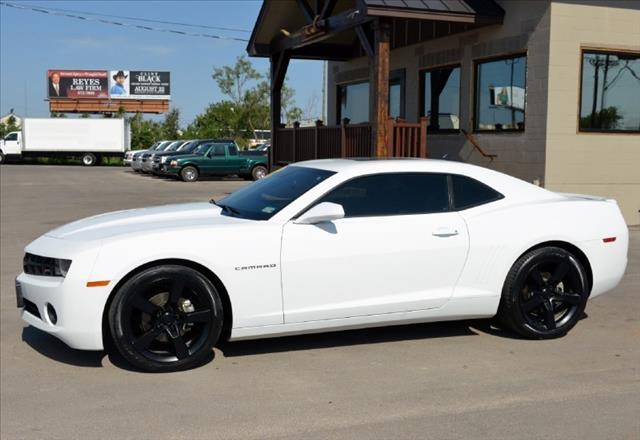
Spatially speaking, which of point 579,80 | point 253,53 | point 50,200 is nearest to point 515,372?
point 579,80

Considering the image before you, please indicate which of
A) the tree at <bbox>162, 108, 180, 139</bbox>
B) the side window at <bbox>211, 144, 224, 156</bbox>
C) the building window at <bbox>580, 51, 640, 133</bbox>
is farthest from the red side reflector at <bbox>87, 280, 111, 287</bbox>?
the tree at <bbox>162, 108, 180, 139</bbox>

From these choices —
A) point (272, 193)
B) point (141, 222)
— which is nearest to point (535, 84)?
point (272, 193)

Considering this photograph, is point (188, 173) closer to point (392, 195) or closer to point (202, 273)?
point (392, 195)

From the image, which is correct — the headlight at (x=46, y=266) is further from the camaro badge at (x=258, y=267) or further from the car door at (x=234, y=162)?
the car door at (x=234, y=162)

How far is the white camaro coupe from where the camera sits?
471 cm

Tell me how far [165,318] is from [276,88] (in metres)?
13.3

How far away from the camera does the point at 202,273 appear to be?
4879 mm

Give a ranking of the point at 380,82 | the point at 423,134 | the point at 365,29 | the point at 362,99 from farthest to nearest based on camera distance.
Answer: the point at 362,99 → the point at 365,29 → the point at 423,134 → the point at 380,82

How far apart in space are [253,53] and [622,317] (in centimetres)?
1256

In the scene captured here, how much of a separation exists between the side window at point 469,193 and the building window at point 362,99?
10228mm

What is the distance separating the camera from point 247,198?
5.75m

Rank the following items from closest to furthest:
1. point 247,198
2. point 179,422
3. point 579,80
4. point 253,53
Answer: point 179,422 → point 247,198 → point 579,80 → point 253,53

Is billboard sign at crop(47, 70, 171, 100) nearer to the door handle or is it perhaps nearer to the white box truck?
the white box truck

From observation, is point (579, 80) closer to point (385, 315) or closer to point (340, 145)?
point (340, 145)
